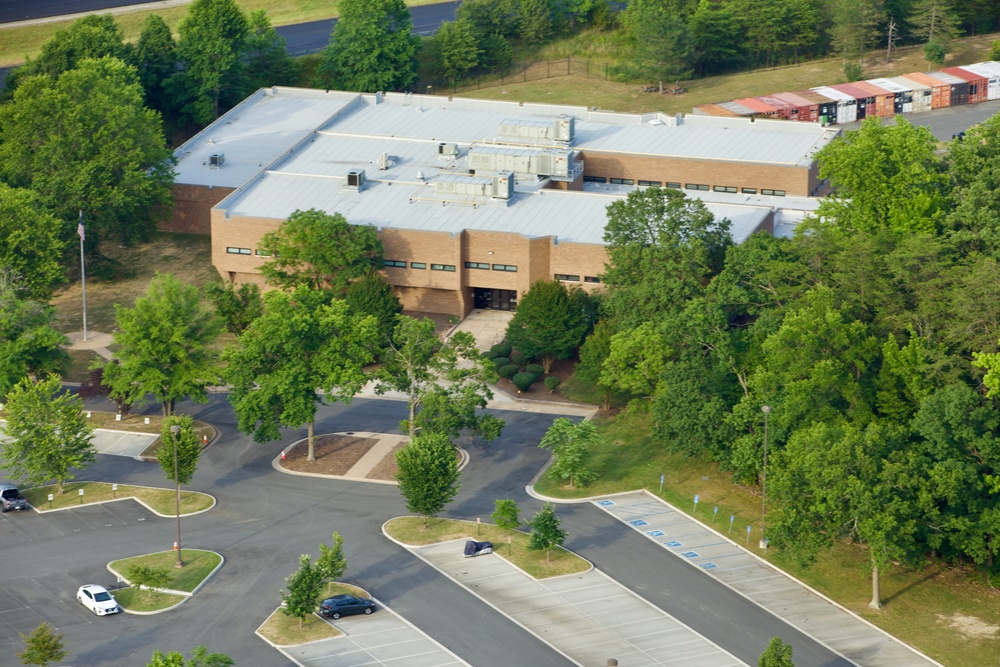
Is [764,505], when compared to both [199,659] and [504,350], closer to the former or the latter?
[504,350]

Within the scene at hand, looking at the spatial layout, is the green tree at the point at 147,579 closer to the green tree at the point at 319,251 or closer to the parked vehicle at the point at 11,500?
the parked vehicle at the point at 11,500

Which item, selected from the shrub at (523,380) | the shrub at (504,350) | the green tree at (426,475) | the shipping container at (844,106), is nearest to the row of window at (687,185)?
the shrub at (504,350)

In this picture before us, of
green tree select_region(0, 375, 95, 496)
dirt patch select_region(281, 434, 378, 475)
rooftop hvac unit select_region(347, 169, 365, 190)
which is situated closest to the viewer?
green tree select_region(0, 375, 95, 496)

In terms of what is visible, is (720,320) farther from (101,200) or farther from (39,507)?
(101,200)

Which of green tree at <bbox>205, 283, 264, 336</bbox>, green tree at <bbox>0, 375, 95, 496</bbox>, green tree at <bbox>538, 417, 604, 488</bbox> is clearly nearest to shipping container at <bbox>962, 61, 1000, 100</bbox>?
green tree at <bbox>538, 417, 604, 488</bbox>

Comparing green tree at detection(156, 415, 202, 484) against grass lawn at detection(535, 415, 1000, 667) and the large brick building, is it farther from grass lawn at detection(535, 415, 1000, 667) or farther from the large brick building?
the large brick building

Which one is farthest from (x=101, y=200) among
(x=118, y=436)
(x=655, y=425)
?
(x=655, y=425)

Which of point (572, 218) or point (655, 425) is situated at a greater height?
point (572, 218)
